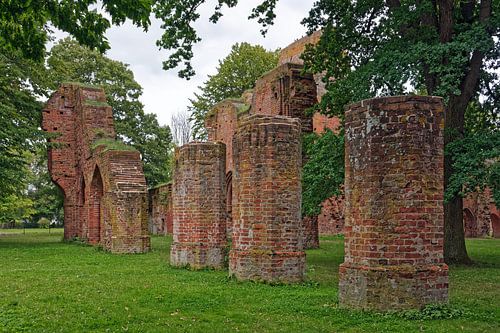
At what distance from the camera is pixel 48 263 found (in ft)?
50.4

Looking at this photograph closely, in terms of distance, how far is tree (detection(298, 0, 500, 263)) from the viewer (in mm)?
12992

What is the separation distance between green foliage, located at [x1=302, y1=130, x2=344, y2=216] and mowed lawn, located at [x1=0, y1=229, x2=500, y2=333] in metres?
1.71

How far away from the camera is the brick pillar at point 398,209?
7336 millimetres

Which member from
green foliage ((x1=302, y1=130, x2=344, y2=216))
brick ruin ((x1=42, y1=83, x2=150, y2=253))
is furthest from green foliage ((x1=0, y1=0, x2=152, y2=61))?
brick ruin ((x1=42, y1=83, x2=150, y2=253))

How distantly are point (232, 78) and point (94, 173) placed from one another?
21.3m

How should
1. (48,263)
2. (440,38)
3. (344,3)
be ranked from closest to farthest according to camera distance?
(440,38)
(48,263)
(344,3)

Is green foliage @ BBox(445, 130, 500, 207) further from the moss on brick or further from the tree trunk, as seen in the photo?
the moss on brick

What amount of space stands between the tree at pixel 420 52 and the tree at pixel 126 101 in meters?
22.9

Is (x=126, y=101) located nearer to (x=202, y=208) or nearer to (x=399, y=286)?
(x=202, y=208)

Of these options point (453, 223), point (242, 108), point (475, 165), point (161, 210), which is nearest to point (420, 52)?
point (475, 165)

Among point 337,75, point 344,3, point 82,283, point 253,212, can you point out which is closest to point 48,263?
point 82,283

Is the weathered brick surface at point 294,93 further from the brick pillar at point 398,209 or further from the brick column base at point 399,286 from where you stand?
the brick column base at point 399,286

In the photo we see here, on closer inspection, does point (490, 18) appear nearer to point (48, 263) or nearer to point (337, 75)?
point (337, 75)

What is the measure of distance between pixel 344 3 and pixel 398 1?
6.19ft
